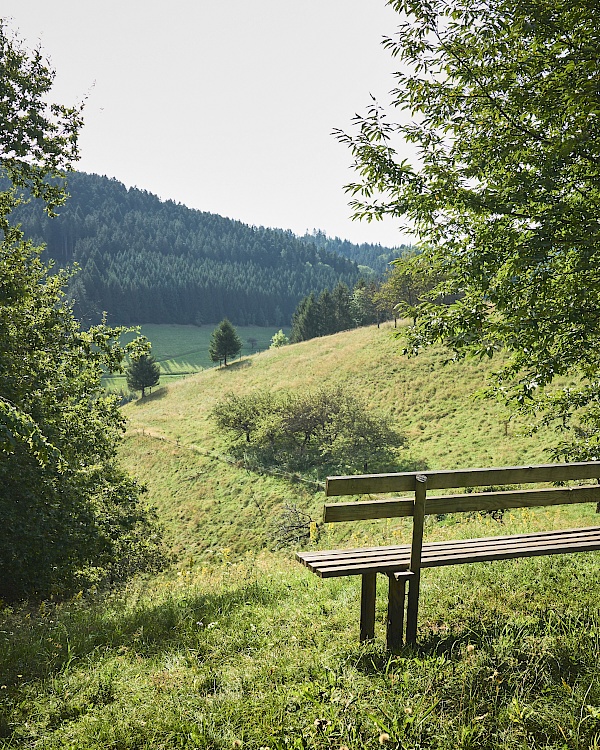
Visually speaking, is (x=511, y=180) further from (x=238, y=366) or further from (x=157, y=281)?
(x=157, y=281)

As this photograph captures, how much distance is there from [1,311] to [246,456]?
2172cm

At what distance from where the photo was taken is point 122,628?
5.53 metres

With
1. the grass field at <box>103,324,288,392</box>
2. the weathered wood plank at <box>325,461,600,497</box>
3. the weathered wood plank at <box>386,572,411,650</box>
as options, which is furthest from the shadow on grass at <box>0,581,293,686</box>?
the grass field at <box>103,324,288,392</box>

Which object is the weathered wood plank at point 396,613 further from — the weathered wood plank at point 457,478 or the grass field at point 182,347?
the grass field at point 182,347

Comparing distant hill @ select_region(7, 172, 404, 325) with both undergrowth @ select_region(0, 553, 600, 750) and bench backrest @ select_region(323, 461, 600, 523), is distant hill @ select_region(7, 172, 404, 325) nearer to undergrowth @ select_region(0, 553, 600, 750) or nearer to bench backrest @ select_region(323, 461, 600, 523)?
undergrowth @ select_region(0, 553, 600, 750)

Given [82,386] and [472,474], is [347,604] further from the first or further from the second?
[82,386]

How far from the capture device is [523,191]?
245 inches

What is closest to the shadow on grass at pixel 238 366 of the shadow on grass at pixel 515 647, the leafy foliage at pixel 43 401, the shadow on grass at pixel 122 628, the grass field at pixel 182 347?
the grass field at pixel 182 347

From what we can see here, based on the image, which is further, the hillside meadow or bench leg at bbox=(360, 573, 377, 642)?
bench leg at bbox=(360, 573, 377, 642)

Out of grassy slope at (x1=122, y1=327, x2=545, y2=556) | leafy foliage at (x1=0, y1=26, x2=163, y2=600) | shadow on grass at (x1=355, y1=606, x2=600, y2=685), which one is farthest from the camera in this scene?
grassy slope at (x1=122, y1=327, x2=545, y2=556)

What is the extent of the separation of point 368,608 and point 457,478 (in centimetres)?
145

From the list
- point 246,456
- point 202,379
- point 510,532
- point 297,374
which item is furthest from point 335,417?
point 202,379

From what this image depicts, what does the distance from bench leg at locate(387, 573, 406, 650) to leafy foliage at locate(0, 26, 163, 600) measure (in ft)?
→ 22.6

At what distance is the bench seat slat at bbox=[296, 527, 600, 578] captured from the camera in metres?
4.49
